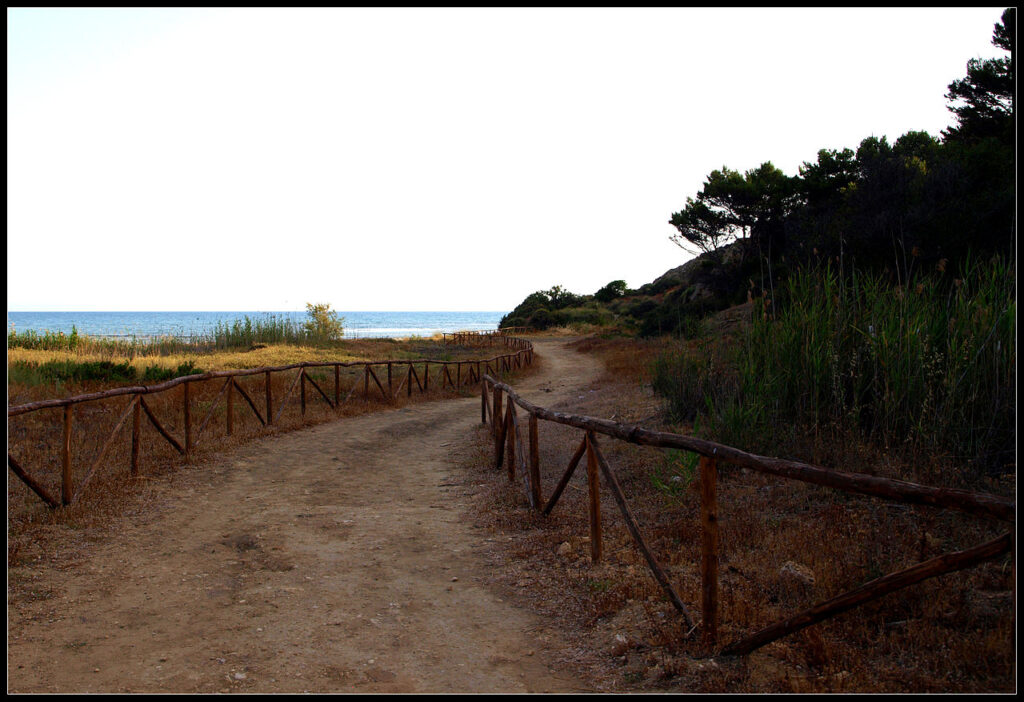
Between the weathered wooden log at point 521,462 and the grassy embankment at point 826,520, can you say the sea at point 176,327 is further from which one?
the grassy embankment at point 826,520

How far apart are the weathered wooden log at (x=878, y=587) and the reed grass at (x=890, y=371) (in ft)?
9.33

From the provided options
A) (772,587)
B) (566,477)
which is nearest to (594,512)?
(566,477)

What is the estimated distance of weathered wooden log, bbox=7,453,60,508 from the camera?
5.69 metres

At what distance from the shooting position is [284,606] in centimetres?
440

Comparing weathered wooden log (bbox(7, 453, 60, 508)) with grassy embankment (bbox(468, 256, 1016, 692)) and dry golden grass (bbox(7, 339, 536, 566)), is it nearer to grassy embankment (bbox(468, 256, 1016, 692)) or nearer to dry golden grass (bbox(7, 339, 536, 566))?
dry golden grass (bbox(7, 339, 536, 566))

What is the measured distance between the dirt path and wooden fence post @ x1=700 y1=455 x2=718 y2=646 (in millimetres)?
807

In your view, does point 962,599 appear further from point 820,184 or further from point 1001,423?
point 820,184

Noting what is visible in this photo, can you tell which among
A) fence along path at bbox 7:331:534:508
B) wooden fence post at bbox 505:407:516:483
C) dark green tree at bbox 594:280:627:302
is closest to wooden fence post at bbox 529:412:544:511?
wooden fence post at bbox 505:407:516:483

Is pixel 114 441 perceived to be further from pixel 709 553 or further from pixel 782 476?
pixel 782 476

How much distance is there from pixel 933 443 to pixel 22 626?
6605 mm

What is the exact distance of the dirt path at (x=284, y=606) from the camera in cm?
345

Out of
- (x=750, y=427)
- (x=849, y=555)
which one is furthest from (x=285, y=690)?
(x=750, y=427)

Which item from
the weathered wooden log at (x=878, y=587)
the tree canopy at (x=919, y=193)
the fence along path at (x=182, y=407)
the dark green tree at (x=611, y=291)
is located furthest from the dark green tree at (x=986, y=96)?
the dark green tree at (x=611, y=291)

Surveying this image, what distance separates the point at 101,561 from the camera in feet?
17.0
